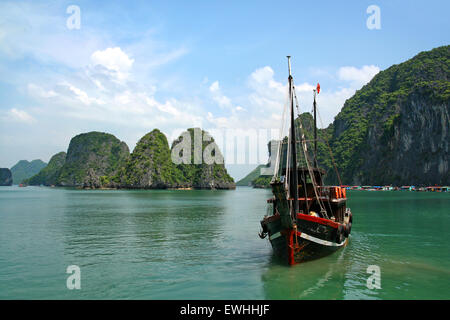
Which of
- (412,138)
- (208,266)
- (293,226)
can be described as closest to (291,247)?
(293,226)

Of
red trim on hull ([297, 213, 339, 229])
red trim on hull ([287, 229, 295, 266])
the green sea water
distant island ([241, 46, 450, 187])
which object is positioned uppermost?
distant island ([241, 46, 450, 187])

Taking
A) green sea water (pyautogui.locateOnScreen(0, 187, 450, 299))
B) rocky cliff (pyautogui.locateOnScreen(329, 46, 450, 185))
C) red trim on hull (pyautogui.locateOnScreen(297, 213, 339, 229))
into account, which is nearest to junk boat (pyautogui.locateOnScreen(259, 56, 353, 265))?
red trim on hull (pyautogui.locateOnScreen(297, 213, 339, 229))

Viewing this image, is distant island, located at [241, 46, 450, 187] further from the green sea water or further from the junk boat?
the junk boat

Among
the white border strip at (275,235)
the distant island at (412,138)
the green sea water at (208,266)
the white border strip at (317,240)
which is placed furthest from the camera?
the distant island at (412,138)

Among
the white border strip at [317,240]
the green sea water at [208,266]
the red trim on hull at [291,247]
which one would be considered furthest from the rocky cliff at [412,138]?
the red trim on hull at [291,247]

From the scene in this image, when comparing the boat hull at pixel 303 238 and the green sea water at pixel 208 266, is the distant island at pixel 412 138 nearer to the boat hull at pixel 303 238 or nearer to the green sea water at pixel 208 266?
the green sea water at pixel 208 266

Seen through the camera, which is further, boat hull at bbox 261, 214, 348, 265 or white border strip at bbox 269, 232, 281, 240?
white border strip at bbox 269, 232, 281, 240

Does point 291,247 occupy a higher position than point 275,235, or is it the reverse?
point 275,235

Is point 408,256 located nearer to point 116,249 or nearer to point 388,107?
point 116,249

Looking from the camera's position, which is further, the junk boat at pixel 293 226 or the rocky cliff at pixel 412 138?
the rocky cliff at pixel 412 138

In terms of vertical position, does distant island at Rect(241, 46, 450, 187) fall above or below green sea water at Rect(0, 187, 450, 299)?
above

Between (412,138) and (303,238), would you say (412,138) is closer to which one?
(412,138)

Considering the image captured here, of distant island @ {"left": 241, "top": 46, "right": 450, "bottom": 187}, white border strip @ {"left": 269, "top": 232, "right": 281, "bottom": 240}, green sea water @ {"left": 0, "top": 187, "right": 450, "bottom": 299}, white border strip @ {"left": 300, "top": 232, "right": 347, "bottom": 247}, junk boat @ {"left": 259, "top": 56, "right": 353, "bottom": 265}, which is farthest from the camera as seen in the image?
distant island @ {"left": 241, "top": 46, "right": 450, "bottom": 187}
